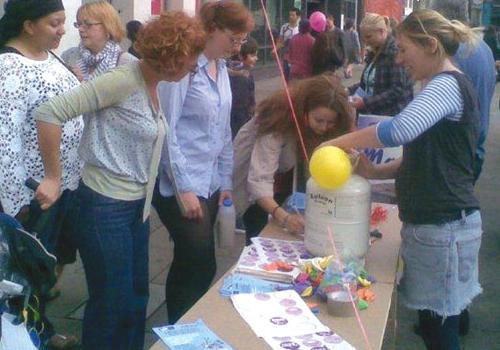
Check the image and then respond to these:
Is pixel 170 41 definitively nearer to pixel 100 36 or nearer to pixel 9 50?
pixel 9 50

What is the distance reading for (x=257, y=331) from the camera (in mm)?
2270

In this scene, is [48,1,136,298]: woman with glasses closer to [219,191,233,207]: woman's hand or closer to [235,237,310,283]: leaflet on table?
[219,191,233,207]: woman's hand

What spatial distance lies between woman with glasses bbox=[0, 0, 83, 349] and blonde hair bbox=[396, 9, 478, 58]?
1.33 m

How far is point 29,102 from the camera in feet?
9.73

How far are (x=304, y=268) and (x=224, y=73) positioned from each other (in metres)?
1.13

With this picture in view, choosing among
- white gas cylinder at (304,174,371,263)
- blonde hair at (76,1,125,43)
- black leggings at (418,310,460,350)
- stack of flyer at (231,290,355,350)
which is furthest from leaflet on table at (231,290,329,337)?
blonde hair at (76,1,125,43)

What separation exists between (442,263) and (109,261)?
117 cm

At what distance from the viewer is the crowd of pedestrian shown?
269cm

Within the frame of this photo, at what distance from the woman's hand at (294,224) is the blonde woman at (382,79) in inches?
78.5

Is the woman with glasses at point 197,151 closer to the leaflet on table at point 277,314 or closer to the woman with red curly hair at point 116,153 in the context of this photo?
the woman with red curly hair at point 116,153

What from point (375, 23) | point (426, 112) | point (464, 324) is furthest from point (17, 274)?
point (375, 23)

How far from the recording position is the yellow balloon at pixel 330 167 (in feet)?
8.52

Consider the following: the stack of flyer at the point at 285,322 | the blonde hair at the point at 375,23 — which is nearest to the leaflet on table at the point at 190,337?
the stack of flyer at the point at 285,322

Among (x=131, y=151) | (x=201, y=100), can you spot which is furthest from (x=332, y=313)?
(x=201, y=100)
